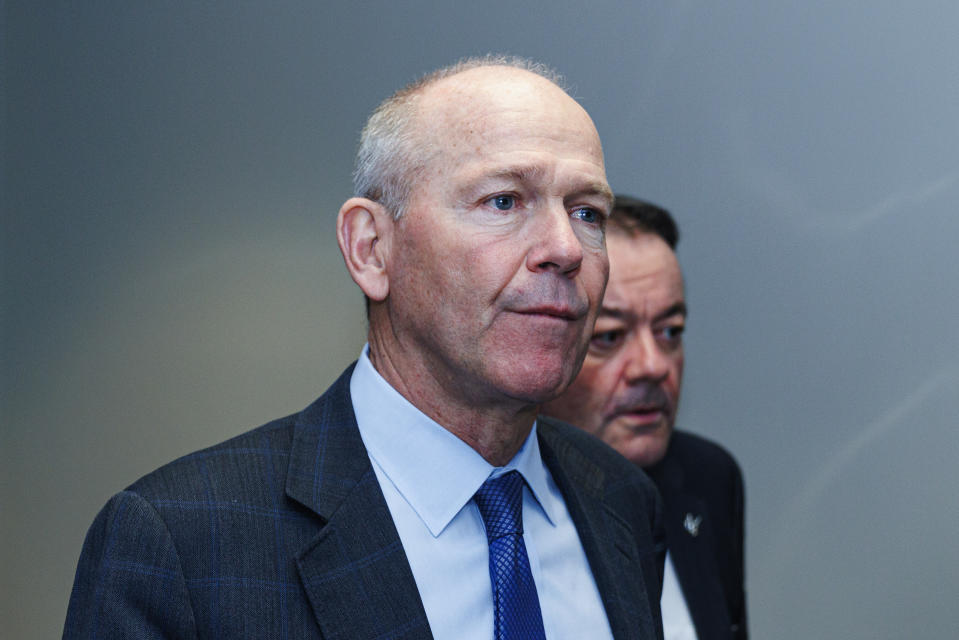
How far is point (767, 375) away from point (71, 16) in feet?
7.06

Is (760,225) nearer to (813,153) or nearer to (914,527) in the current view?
(813,153)

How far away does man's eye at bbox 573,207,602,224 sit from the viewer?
1.22 metres

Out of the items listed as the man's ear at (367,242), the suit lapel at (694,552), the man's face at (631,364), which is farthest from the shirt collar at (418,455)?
the suit lapel at (694,552)

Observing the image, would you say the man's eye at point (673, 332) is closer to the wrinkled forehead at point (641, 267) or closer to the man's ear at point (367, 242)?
the wrinkled forehead at point (641, 267)

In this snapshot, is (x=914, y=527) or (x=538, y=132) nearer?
(x=538, y=132)

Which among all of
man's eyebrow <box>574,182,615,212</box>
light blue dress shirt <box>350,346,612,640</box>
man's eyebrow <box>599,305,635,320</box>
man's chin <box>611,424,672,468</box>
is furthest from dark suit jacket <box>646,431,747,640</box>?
man's eyebrow <box>574,182,615,212</box>

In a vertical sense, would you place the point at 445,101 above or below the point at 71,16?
below

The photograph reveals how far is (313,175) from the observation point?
8.42ft

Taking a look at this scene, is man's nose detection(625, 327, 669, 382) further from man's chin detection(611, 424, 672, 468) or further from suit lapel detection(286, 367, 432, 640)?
suit lapel detection(286, 367, 432, 640)

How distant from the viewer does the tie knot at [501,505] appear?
1.17 metres

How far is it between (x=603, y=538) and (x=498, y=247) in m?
0.47

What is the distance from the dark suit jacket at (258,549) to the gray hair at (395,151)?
29 centimetres

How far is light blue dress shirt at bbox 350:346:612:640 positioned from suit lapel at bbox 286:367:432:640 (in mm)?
42

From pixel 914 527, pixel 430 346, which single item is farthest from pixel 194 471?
pixel 914 527
